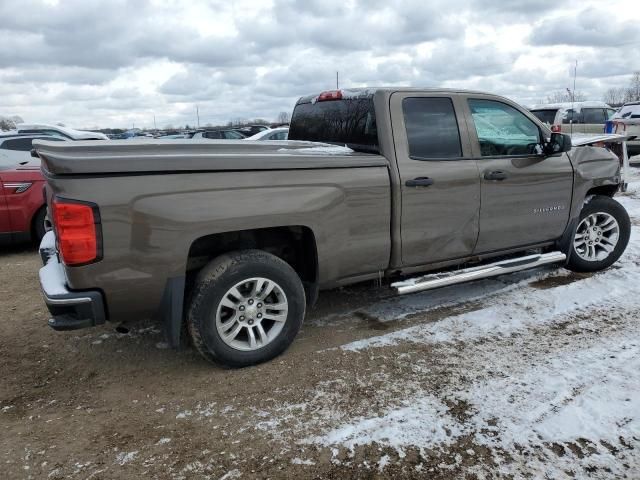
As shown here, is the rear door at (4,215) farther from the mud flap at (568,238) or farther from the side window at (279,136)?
the side window at (279,136)

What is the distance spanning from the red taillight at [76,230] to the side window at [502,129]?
3070 millimetres

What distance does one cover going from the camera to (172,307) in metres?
3.12

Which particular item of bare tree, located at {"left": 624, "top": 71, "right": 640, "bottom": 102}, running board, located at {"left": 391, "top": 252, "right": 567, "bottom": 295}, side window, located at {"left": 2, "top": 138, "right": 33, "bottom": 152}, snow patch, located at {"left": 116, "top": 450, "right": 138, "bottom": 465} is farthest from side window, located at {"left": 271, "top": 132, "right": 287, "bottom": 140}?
bare tree, located at {"left": 624, "top": 71, "right": 640, "bottom": 102}

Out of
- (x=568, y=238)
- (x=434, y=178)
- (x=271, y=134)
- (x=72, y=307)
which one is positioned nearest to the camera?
(x=72, y=307)

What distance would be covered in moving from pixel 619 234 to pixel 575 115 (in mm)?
10794

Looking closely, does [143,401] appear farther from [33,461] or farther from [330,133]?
[330,133]

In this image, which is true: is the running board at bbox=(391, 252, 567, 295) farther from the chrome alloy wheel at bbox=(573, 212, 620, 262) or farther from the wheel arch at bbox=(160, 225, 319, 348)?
the wheel arch at bbox=(160, 225, 319, 348)

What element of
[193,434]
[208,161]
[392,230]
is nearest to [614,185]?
[392,230]

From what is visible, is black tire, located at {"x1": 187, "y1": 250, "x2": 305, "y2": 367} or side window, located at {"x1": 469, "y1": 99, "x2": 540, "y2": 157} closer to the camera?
black tire, located at {"x1": 187, "y1": 250, "x2": 305, "y2": 367}

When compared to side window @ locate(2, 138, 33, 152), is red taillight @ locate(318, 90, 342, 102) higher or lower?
higher

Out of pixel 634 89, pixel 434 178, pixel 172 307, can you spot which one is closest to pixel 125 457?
pixel 172 307

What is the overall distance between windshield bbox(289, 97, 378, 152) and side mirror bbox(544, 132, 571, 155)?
5.75ft

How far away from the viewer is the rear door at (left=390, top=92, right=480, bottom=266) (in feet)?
12.7

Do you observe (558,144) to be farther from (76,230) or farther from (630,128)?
(630,128)
